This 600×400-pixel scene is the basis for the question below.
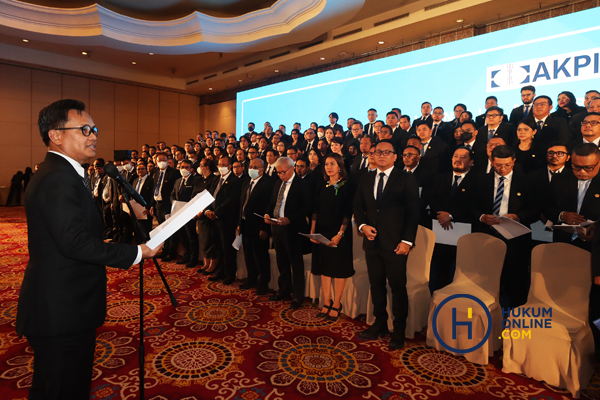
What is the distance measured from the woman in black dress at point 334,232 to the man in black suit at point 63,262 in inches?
88.2

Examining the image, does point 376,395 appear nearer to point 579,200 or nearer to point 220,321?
point 220,321

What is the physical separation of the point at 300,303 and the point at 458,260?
164 cm

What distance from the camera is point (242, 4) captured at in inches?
356

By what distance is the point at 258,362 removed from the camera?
8.78 feet

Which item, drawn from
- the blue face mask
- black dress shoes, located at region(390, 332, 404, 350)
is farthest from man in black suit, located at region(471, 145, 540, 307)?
the blue face mask

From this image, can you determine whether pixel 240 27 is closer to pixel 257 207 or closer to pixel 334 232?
pixel 257 207

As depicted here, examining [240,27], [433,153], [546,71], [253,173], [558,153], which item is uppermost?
[240,27]

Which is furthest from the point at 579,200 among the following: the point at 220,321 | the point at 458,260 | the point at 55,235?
the point at 55,235

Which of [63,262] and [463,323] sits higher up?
[63,262]

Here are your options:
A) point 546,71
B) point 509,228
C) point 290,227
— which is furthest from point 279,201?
point 546,71

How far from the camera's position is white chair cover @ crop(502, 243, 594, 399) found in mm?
2328

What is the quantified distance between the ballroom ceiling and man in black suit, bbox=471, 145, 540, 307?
4.88 m

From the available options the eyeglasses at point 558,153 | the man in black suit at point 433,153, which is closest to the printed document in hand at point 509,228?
the eyeglasses at point 558,153

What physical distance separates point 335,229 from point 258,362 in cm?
140
